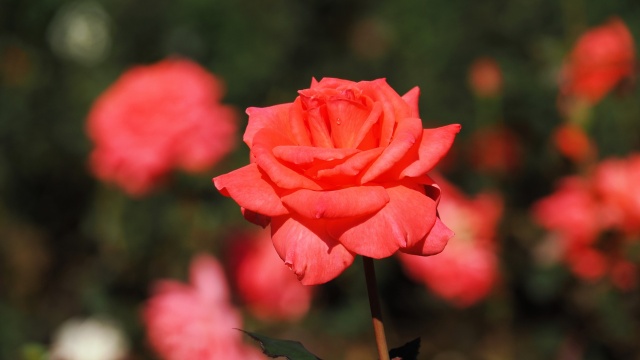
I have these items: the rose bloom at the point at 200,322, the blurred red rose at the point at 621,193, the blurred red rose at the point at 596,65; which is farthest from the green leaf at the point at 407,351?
the blurred red rose at the point at 596,65

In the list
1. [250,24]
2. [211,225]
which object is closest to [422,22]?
[250,24]

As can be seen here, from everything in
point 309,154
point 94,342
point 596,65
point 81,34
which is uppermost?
point 81,34

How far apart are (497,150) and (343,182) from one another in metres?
1.39

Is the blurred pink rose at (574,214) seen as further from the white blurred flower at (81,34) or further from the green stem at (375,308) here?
the white blurred flower at (81,34)

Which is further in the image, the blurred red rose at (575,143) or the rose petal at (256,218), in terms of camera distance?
the blurred red rose at (575,143)

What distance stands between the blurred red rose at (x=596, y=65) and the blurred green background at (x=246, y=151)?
0.11 ft

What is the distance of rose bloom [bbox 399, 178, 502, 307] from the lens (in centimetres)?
172

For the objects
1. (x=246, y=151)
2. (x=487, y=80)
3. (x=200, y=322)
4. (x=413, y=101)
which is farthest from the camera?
(x=246, y=151)

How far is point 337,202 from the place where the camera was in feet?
1.87

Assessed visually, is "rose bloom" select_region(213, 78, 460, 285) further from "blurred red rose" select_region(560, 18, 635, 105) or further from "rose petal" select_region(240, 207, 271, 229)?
"blurred red rose" select_region(560, 18, 635, 105)

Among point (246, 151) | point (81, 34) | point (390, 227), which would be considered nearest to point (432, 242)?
point (390, 227)

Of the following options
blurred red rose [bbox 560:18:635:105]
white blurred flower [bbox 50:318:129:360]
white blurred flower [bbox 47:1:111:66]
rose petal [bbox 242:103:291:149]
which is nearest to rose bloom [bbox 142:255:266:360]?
white blurred flower [bbox 50:318:129:360]

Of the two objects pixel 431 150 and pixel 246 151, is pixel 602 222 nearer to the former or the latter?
pixel 431 150

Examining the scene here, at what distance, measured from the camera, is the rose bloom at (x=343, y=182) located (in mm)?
571
